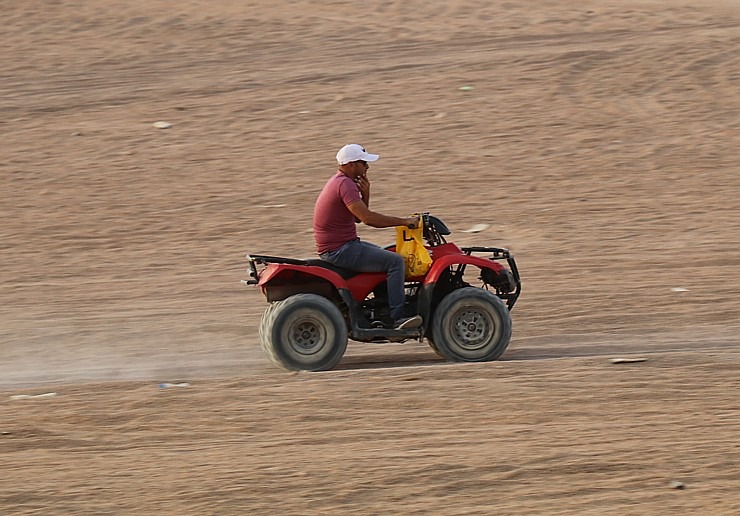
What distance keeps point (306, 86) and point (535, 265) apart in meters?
8.79

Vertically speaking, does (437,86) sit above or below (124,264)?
above

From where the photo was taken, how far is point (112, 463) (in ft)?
24.2

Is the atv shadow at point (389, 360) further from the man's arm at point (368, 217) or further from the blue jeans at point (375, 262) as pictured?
the man's arm at point (368, 217)

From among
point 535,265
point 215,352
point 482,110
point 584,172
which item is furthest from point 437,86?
point 215,352

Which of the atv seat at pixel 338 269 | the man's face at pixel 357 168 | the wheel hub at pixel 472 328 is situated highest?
the man's face at pixel 357 168

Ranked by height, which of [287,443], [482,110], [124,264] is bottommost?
[287,443]

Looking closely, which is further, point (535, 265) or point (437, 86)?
point (437, 86)

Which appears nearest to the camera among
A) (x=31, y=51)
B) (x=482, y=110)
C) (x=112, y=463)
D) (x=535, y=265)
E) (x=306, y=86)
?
→ (x=112, y=463)

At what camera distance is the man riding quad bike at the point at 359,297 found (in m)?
9.95

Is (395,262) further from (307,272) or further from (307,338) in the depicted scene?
(307,338)

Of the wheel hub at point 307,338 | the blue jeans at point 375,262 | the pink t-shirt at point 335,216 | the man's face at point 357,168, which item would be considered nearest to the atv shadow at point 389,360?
the wheel hub at point 307,338

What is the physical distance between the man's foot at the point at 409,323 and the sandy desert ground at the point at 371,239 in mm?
419

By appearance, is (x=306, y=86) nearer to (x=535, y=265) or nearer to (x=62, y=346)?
(x=535, y=265)

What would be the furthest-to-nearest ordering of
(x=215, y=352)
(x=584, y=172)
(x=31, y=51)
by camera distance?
(x=31, y=51) < (x=584, y=172) < (x=215, y=352)
